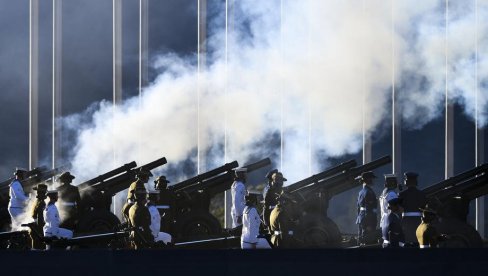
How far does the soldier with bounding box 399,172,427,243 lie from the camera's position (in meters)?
18.9

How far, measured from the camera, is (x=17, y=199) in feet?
74.3

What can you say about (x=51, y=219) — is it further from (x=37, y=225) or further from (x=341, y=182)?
(x=341, y=182)

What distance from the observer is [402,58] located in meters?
25.1

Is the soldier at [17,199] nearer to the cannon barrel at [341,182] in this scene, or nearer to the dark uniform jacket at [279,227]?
the cannon barrel at [341,182]

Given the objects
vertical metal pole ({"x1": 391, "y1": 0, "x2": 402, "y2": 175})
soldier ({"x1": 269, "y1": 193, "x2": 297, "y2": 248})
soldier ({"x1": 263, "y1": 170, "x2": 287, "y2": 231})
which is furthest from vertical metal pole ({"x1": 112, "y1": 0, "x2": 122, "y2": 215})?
soldier ({"x1": 269, "y1": 193, "x2": 297, "y2": 248})

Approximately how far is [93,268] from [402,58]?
1231 cm

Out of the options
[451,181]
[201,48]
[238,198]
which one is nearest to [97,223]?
[238,198]

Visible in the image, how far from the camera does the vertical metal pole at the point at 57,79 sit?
26969mm

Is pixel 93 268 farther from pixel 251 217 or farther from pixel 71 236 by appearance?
pixel 71 236

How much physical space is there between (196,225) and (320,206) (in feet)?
7.50

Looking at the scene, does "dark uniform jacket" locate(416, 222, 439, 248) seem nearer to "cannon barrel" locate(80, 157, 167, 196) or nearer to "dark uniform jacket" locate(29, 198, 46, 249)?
"dark uniform jacket" locate(29, 198, 46, 249)

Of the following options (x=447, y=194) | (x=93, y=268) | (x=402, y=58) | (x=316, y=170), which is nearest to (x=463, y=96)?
(x=402, y=58)

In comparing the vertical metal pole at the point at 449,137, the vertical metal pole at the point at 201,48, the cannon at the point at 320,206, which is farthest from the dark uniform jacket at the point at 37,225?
the vertical metal pole at the point at 449,137

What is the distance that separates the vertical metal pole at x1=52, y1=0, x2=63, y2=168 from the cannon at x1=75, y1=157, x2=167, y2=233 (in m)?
3.80
